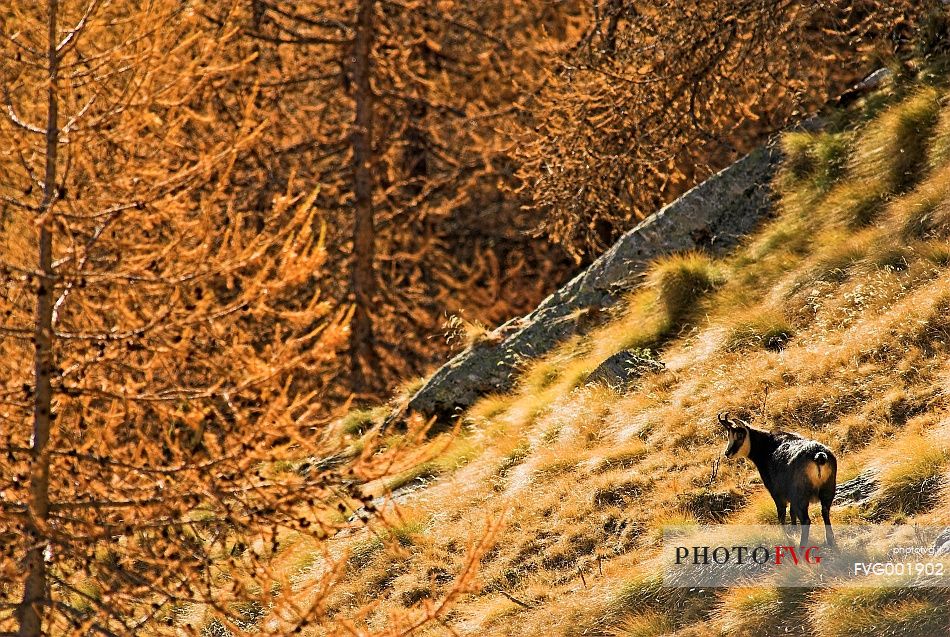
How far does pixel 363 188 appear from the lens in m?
15.2

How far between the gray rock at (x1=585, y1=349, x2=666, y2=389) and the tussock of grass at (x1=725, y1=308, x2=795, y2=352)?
1.96 feet

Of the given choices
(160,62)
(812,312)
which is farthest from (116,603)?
(812,312)

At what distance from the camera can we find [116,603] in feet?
17.3

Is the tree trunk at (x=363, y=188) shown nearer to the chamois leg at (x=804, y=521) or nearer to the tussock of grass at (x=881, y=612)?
the chamois leg at (x=804, y=521)

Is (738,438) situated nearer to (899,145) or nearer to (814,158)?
(899,145)

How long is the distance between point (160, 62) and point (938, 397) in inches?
188

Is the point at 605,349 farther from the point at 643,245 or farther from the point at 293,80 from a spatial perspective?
the point at 293,80

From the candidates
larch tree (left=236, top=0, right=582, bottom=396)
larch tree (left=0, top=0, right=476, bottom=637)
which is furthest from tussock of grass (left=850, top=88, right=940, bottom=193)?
larch tree (left=0, top=0, right=476, bottom=637)

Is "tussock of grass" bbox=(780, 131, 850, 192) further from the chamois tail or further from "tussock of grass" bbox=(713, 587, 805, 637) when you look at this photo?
"tussock of grass" bbox=(713, 587, 805, 637)

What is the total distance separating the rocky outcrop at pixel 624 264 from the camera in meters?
10.8

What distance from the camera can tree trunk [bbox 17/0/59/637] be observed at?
18.3 feet

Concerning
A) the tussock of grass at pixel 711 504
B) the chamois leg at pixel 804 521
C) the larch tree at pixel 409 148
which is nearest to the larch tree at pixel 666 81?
the larch tree at pixel 409 148

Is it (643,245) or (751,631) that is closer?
(751,631)

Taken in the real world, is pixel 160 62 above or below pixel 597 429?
above
